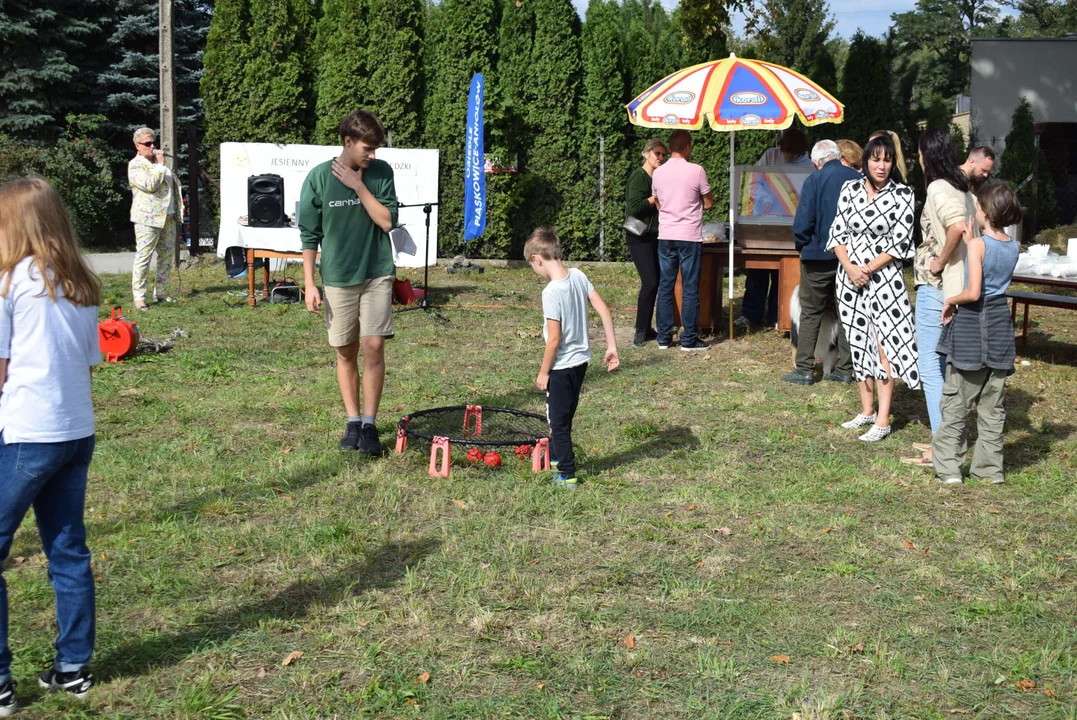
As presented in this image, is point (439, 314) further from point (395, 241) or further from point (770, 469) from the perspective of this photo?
point (770, 469)

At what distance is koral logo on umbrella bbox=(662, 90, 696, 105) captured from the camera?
10305 millimetres

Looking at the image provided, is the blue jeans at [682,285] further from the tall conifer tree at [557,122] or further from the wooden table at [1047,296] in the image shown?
the tall conifer tree at [557,122]

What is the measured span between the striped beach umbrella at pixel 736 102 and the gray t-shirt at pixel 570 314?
4633mm

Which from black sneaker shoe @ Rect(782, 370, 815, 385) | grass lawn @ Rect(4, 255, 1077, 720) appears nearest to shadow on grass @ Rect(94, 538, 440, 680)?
grass lawn @ Rect(4, 255, 1077, 720)

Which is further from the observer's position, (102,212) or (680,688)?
(102,212)

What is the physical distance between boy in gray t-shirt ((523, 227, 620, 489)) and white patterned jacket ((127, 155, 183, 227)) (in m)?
7.49

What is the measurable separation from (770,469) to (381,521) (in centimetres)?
239

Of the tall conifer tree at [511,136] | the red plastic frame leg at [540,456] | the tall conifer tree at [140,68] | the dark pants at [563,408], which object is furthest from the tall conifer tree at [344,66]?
the dark pants at [563,408]

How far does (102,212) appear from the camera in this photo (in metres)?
23.5

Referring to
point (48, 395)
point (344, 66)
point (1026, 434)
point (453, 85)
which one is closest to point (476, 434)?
point (48, 395)

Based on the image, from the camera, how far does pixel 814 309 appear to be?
28.9 feet

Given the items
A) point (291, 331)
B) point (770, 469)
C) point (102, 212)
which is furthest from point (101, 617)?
point (102, 212)

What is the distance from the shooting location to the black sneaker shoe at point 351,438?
21.6 ft

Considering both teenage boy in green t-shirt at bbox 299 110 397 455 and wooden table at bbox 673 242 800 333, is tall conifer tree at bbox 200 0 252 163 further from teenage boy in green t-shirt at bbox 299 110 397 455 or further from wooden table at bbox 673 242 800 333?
teenage boy in green t-shirt at bbox 299 110 397 455
